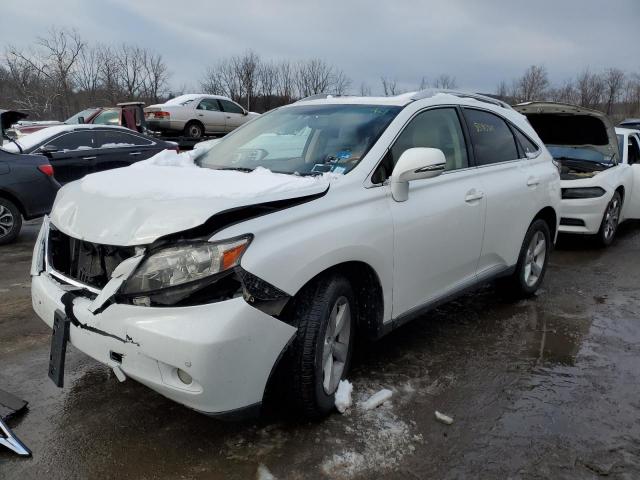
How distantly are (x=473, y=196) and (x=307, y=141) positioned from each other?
49.0 inches

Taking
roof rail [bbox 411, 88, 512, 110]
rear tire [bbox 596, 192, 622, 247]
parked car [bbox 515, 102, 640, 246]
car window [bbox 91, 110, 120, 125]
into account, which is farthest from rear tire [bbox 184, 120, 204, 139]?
roof rail [bbox 411, 88, 512, 110]

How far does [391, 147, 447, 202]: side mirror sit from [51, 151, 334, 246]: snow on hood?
0.43 meters

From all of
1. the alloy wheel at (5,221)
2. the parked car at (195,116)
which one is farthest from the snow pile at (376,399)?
the parked car at (195,116)

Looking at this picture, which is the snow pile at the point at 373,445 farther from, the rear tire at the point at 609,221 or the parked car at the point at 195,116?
the parked car at the point at 195,116

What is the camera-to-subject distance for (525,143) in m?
4.88

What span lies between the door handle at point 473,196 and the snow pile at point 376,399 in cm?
144

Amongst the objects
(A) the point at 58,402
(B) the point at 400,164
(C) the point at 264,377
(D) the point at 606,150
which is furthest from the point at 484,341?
(D) the point at 606,150

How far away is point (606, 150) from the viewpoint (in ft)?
26.0

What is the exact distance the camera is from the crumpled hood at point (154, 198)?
242 cm

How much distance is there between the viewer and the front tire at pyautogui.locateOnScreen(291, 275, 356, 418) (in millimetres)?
2625

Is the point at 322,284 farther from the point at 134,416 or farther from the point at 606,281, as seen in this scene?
the point at 606,281

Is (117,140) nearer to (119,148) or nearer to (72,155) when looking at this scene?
(119,148)

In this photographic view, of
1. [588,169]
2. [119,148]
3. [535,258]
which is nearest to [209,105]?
[119,148]

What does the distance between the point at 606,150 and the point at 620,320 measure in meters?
4.14
